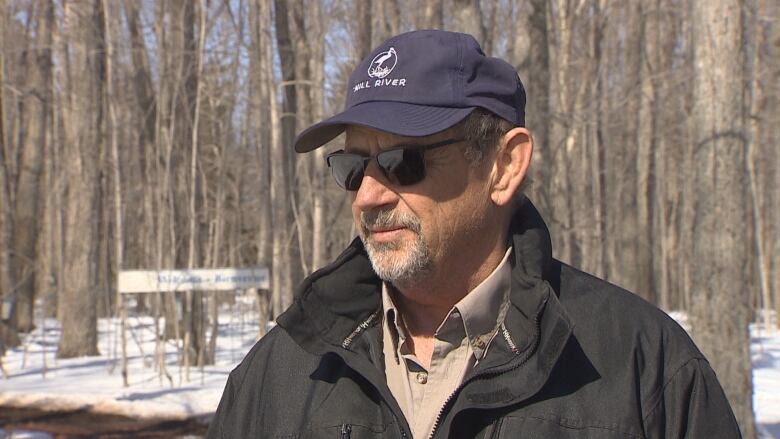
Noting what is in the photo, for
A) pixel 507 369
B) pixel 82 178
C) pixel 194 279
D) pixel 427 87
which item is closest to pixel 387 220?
pixel 427 87

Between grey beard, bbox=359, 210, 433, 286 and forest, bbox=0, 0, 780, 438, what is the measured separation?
5.30 m

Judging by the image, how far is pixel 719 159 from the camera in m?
6.97

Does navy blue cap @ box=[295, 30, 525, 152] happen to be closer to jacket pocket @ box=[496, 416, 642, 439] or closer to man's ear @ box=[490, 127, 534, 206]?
man's ear @ box=[490, 127, 534, 206]

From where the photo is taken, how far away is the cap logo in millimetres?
2148

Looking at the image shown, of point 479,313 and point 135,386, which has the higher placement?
point 479,313

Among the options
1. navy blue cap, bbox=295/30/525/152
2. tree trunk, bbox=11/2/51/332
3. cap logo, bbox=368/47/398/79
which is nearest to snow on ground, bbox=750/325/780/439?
navy blue cap, bbox=295/30/525/152

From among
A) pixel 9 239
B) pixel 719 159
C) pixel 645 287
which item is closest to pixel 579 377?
pixel 719 159

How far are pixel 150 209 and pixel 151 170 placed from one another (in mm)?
612

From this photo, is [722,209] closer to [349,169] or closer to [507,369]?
[349,169]

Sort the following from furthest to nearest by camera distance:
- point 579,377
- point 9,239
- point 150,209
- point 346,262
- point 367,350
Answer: point 9,239, point 150,209, point 346,262, point 367,350, point 579,377

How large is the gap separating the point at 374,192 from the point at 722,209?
5.36 m

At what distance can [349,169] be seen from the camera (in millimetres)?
2209

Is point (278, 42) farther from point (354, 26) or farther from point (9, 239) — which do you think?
point (9, 239)

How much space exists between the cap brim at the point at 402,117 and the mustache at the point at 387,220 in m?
0.20
